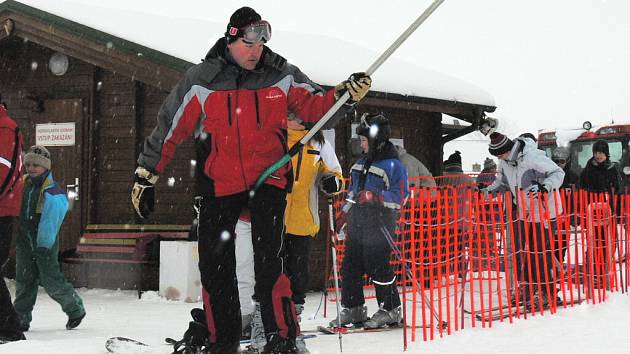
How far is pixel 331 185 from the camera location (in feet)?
16.9

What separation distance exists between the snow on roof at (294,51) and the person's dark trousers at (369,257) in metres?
3.18

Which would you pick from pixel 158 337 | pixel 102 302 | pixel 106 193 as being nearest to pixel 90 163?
pixel 106 193

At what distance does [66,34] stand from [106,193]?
2164mm

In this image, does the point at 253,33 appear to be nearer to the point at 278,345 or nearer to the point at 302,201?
the point at 278,345

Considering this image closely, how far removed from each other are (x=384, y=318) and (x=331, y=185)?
→ 1.35 metres

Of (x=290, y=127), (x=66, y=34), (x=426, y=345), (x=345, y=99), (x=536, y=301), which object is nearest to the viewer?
(x=345, y=99)

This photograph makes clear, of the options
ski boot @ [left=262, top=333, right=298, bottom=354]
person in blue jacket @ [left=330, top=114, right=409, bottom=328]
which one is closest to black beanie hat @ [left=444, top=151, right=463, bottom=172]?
person in blue jacket @ [left=330, top=114, right=409, bottom=328]

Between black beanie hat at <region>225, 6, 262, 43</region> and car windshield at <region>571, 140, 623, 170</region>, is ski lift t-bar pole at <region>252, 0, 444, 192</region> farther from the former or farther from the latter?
car windshield at <region>571, 140, 623, 170</region>

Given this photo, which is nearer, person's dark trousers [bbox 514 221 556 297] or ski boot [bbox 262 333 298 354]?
ski boot [bbox 262 333 298 354]

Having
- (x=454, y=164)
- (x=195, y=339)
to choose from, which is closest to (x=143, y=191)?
(x=195, y=339)

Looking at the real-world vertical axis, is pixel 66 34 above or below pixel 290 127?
above

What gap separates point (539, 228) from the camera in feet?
21.8

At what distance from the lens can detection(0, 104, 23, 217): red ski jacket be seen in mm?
5160

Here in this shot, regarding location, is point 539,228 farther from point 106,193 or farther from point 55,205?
point 106,193
